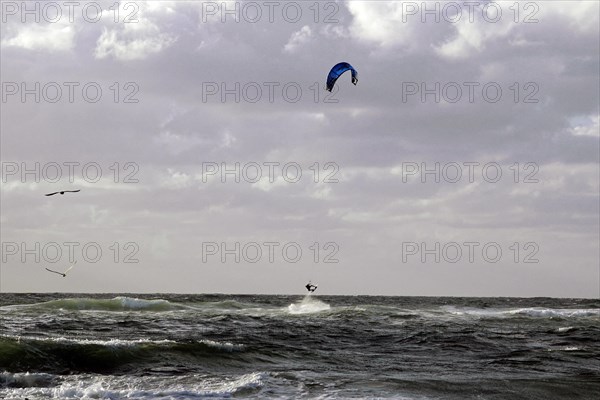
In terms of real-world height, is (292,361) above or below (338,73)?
below

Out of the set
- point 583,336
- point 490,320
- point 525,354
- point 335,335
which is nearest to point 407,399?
point 525,354

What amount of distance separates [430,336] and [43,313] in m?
23.2

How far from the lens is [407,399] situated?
17234 millimetres

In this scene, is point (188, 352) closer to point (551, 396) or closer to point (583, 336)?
point (551, 396)

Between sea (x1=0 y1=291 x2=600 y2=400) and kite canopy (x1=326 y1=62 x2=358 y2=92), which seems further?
kite canopy (x1=326 y1=62 x2=358 y2=92)

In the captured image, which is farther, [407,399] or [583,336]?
[583,336]

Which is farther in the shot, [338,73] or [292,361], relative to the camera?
[338,73]

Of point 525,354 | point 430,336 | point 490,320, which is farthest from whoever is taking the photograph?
point 490,320

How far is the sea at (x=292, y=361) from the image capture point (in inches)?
714

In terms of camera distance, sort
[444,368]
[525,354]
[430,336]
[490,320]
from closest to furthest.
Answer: [444,368]
[525,354]
[430,336]
[490,320]

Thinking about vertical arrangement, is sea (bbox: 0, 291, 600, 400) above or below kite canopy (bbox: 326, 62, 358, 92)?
below

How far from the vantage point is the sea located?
18.1 m

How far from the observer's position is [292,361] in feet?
79.0

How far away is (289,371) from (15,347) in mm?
8015
